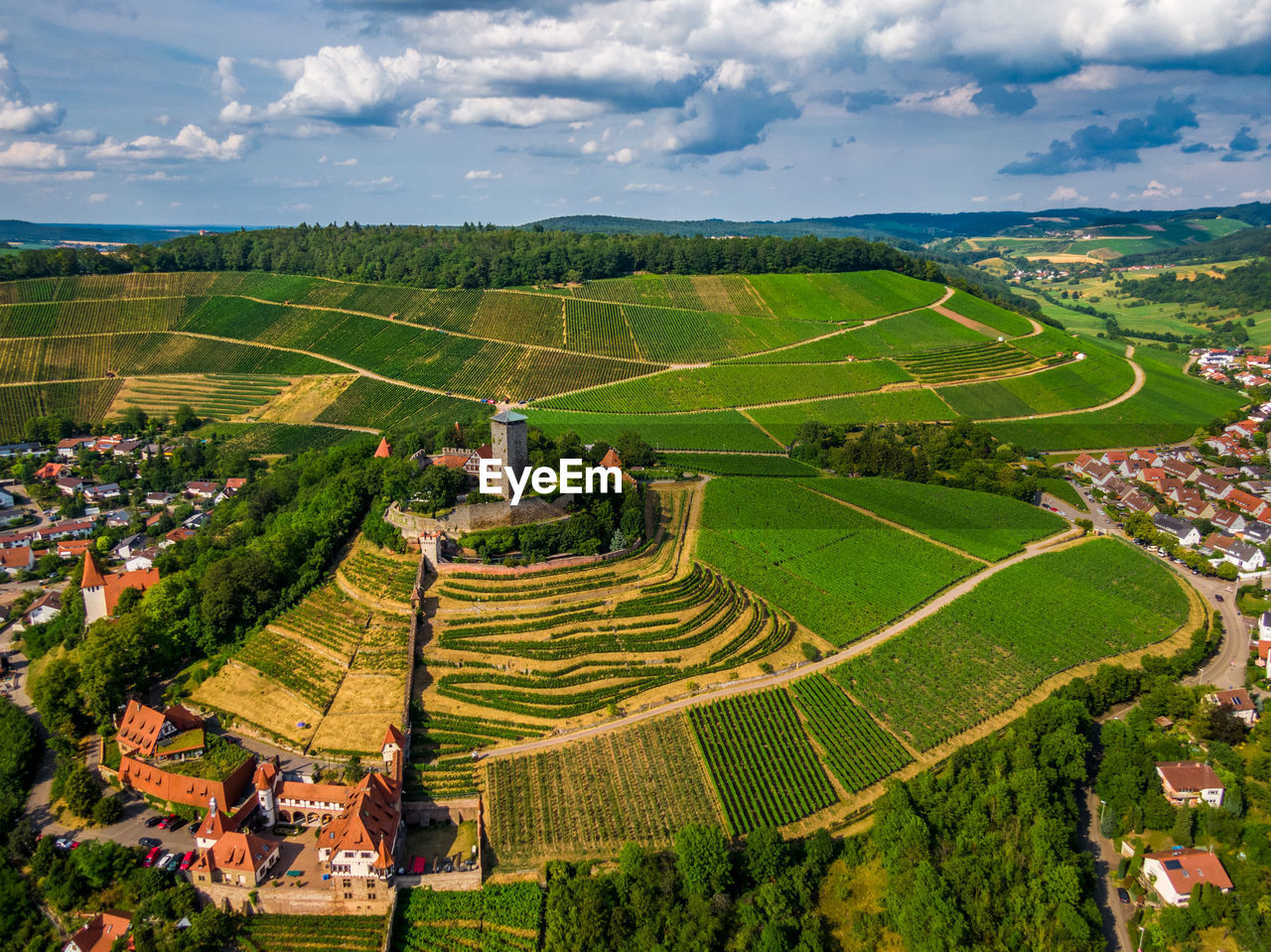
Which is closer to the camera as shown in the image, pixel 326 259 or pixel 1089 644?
pixel 1089 644

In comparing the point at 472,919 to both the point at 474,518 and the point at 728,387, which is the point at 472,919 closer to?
the point at 474,518

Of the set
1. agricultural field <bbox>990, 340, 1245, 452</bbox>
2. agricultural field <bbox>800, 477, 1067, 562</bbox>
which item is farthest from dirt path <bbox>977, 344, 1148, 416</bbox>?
agricultural field <bbox>800, 477, 1067, 562</bbox>

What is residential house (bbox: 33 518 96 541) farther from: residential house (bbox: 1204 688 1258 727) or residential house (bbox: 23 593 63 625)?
residential house (bbox: 1204 688 1258 727)

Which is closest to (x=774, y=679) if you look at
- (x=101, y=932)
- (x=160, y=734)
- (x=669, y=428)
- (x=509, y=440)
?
(x=509, y=440)

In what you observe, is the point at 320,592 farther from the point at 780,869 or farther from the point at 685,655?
the point at 780,869

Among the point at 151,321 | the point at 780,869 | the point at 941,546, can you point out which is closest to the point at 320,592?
the point at 780,869

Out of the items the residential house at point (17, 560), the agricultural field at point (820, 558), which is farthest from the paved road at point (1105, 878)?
the residential house at point (17, 560)
